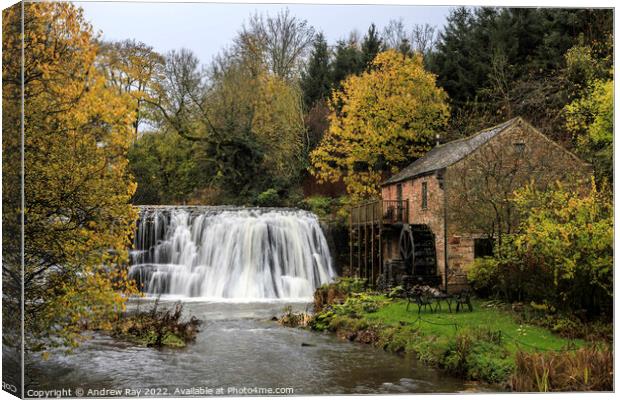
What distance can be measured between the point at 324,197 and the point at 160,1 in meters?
8.18

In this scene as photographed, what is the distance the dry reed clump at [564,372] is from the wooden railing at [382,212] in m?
8.02

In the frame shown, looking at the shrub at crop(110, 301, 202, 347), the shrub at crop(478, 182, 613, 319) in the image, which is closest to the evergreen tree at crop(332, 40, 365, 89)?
the shrub at crop(478, 182, 613, 319)

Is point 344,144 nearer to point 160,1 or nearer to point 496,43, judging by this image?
point 496,43

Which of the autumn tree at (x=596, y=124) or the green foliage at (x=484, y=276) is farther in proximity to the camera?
the green foliage at (x=484, y=276)

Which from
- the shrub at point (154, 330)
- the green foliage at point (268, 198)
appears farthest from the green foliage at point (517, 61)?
the shrub at point (154, 330)

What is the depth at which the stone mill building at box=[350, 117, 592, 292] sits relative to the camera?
11797mm

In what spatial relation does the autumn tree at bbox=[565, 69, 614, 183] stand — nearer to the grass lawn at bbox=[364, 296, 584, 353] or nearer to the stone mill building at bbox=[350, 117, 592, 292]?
the stone mill building at bbox=[350, 117, 592, 292]

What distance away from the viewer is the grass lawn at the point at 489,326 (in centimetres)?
941

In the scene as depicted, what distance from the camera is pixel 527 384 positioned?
817 cm

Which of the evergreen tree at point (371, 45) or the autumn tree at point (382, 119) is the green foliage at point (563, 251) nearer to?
the autumn tree at point (382, 119)

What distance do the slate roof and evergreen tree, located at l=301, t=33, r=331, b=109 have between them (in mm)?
2277

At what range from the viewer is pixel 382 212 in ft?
55.6

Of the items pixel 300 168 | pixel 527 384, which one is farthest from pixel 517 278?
pixel 300 168

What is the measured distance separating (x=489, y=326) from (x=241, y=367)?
3.75 meters
